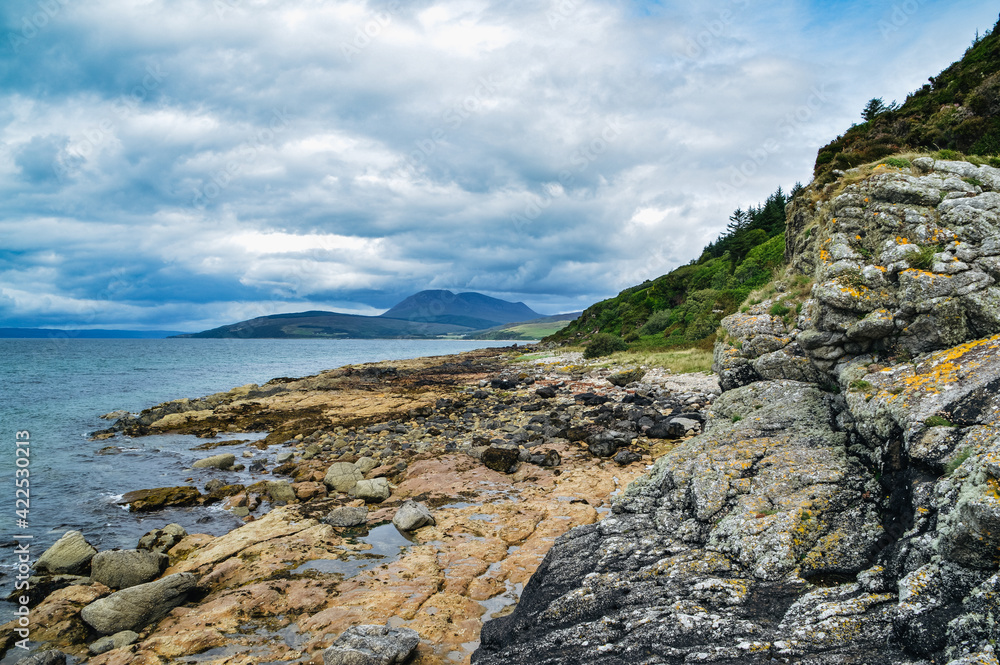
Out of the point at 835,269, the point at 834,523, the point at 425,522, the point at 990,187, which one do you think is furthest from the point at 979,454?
the point at 425,522

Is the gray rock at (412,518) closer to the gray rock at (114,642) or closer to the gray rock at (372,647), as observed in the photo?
the gray rock at (372,647)

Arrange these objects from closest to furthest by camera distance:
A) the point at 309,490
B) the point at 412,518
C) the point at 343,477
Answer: the point at 412,518, the point at 309,490, the point at 343,477

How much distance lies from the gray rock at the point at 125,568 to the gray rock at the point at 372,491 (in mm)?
5387

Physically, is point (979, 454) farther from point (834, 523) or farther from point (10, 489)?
point (10, 489)

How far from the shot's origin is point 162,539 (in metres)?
12.1

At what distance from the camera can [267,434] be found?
91.5 feet

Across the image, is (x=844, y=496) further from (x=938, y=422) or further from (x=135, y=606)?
(x=135, y=606)

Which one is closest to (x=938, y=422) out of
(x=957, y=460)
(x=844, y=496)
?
(x=957, y=460)

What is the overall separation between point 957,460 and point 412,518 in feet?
35.6

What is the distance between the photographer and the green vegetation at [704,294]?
4581cm

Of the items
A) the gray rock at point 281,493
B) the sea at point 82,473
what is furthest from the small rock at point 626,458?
the sea at point 82,473

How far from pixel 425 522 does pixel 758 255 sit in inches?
2120

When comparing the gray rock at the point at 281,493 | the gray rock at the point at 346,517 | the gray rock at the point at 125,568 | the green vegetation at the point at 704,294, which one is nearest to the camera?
the gray rock at the point at 125,568

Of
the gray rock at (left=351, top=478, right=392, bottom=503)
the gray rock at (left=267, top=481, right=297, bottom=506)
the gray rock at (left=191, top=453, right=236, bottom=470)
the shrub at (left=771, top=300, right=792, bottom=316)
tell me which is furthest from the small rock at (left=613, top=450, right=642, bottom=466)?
the gray rock at (left=191, top=453, right=236, bottom=470)
